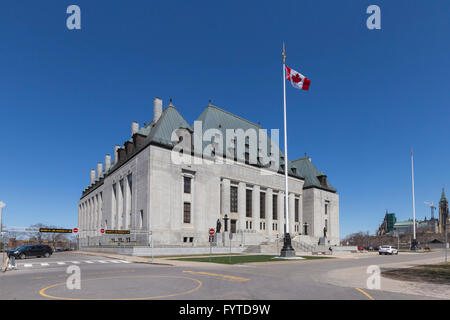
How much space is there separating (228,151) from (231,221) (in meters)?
13.3

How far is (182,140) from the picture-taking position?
5659cm

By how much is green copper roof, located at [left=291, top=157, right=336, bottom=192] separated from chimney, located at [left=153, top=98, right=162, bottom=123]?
136ft

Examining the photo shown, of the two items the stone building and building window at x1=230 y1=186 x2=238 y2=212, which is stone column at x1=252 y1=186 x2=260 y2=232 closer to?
the stone building

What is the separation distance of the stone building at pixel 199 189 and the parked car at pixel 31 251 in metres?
13.0

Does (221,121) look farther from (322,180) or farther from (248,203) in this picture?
(322,180)

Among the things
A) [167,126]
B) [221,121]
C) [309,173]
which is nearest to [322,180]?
[309,173]

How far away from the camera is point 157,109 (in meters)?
61.4

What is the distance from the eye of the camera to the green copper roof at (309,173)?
3280 inches

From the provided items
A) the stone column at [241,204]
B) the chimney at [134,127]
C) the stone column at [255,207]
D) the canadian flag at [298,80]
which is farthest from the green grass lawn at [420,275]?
the chimney at [134,127]

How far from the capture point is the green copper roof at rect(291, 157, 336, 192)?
83312 millimetres

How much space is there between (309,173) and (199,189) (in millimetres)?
38813

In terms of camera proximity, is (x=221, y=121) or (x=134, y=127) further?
(x=221, y=121)
